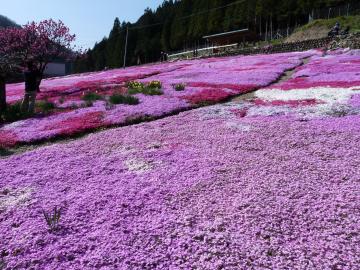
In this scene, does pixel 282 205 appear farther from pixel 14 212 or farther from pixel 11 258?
pixel 14 212

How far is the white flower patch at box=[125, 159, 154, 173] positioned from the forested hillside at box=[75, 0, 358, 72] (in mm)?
79386

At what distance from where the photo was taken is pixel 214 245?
6852mm

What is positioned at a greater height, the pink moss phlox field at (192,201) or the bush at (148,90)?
the bush at (148,90)

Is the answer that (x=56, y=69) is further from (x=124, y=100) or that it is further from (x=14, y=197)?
(x=14, y=197)

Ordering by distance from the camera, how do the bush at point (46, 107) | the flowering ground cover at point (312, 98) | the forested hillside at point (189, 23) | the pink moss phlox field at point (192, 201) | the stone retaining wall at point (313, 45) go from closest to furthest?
the pink moss phlox field at point (192, 201), the flowering ground cover at point (312, 98), the bush at point (46, 107), the stone retaining wall at point (313, 45), the forested hillside at point (189, 23)

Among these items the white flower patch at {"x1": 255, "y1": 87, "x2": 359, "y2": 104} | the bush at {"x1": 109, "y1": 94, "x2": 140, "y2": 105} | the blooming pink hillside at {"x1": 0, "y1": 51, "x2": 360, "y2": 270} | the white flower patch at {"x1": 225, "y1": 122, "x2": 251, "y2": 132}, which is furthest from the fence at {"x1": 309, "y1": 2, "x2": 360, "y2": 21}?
the blooming pink hillside at {"x1": 0, "y1": 51, "x2": 360, "y2": 270}

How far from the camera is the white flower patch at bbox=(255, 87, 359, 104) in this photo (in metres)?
18.1

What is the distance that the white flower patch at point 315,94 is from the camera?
1811 centimetres

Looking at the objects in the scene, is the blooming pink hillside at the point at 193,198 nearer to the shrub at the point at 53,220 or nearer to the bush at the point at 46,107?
the shrub at the point at 53,220

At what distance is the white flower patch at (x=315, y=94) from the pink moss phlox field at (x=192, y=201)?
464 cm

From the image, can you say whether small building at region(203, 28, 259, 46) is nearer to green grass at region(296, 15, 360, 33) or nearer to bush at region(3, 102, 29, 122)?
green grass at region(296, 15, 360, 33)

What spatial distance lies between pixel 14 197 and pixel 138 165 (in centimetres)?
338

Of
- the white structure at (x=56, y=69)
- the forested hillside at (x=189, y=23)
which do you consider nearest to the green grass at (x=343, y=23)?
the forested hillside at (x=189, y=23)

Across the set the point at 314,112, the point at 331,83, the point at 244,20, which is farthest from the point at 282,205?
the point at 244,20
